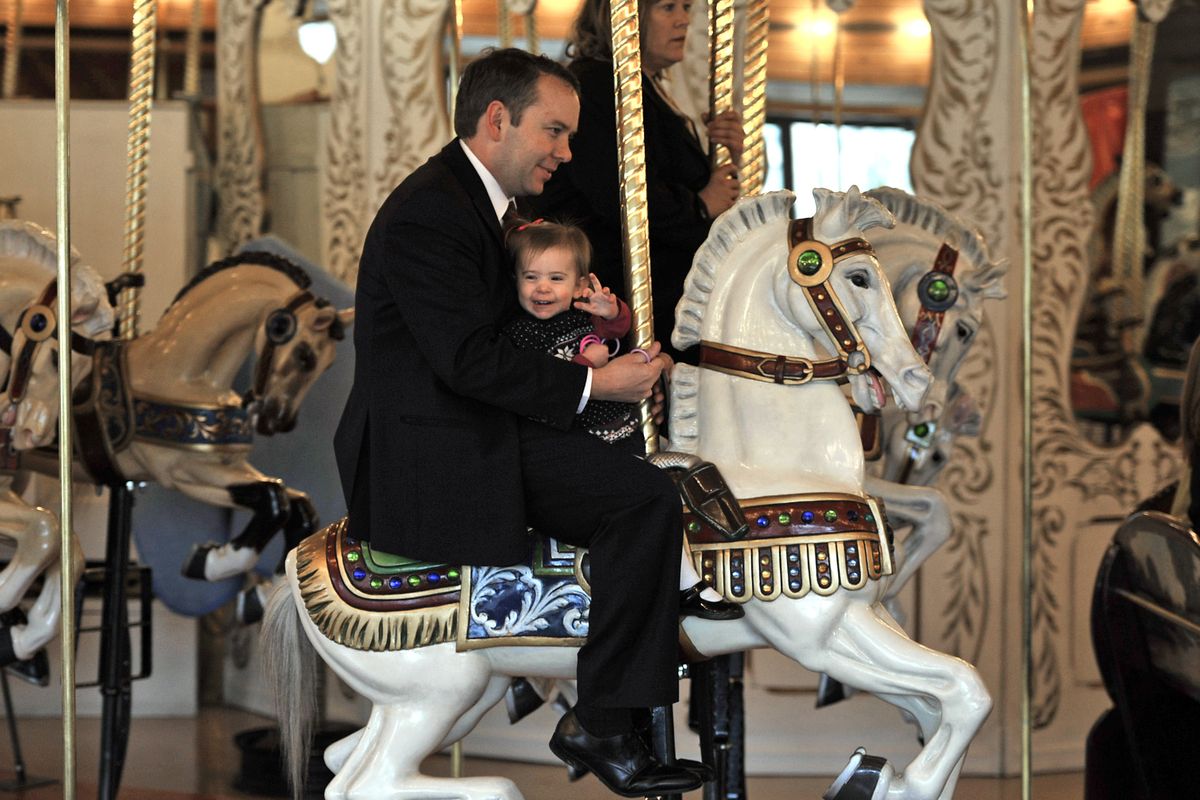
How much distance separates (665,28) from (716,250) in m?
0.84

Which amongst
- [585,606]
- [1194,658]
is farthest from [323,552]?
[1194,658]

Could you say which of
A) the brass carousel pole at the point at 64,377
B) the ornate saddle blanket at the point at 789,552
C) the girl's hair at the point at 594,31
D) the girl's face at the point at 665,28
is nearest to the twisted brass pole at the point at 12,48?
the brass carousel pole at the point at 64,377

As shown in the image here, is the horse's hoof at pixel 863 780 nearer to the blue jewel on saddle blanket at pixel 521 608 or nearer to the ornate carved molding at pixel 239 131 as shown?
the blue jewel on saddle blanket at pixel 521 608

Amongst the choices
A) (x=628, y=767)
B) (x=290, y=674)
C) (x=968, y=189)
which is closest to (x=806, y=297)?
(x=628, y=767)

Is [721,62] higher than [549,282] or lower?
higher

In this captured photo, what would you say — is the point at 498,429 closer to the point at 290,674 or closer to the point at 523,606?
the point at 523,606

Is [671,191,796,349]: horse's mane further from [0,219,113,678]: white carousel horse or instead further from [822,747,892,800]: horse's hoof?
[0,219,113,678]: white carousel horse

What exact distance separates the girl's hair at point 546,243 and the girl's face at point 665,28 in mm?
1017

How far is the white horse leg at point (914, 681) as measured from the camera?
342cm

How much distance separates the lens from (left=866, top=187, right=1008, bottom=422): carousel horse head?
15.5ft

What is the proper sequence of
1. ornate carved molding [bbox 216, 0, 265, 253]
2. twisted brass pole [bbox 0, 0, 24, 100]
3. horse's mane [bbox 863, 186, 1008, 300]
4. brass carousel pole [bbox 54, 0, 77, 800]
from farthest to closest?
twisted brass pole [bbox 0, 0, 24, 100] → ornate carved molding [bbox 216, 0, 265, 253] → horse's mane [bbox 863, 186, 1008, 300] → brass carousel pole [bbox 54, 0, 77, 800]

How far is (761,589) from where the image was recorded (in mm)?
3465

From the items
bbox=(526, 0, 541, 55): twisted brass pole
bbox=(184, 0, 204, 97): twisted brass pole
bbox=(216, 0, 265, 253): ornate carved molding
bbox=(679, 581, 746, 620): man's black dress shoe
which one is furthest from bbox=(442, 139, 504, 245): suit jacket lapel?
bbox=(184, 0, 204, 97): twisted brass pole

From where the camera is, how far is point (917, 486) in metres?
5.26
